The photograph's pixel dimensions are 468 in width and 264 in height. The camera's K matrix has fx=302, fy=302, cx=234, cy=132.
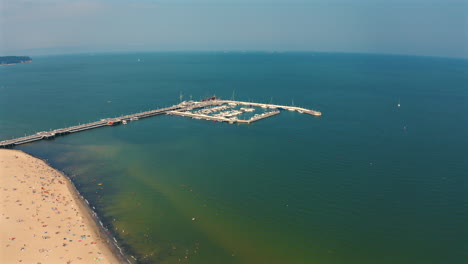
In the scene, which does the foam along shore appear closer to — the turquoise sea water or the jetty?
the turquoise sea water

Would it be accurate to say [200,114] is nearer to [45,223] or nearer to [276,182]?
[276,182]

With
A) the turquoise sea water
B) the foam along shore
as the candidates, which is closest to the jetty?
the turquoise sea water

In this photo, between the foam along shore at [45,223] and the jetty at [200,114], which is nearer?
the foam along shore at [45,223]

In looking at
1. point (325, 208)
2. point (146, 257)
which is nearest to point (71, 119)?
point (146, 257)

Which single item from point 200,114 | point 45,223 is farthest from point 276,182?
point 200,114

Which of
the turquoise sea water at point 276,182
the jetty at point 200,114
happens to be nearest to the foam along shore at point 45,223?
the turquoise sea water at point 276,182

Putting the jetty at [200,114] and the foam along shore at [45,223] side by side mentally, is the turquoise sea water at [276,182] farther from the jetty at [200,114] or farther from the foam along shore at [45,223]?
the jetty at [200,114]
